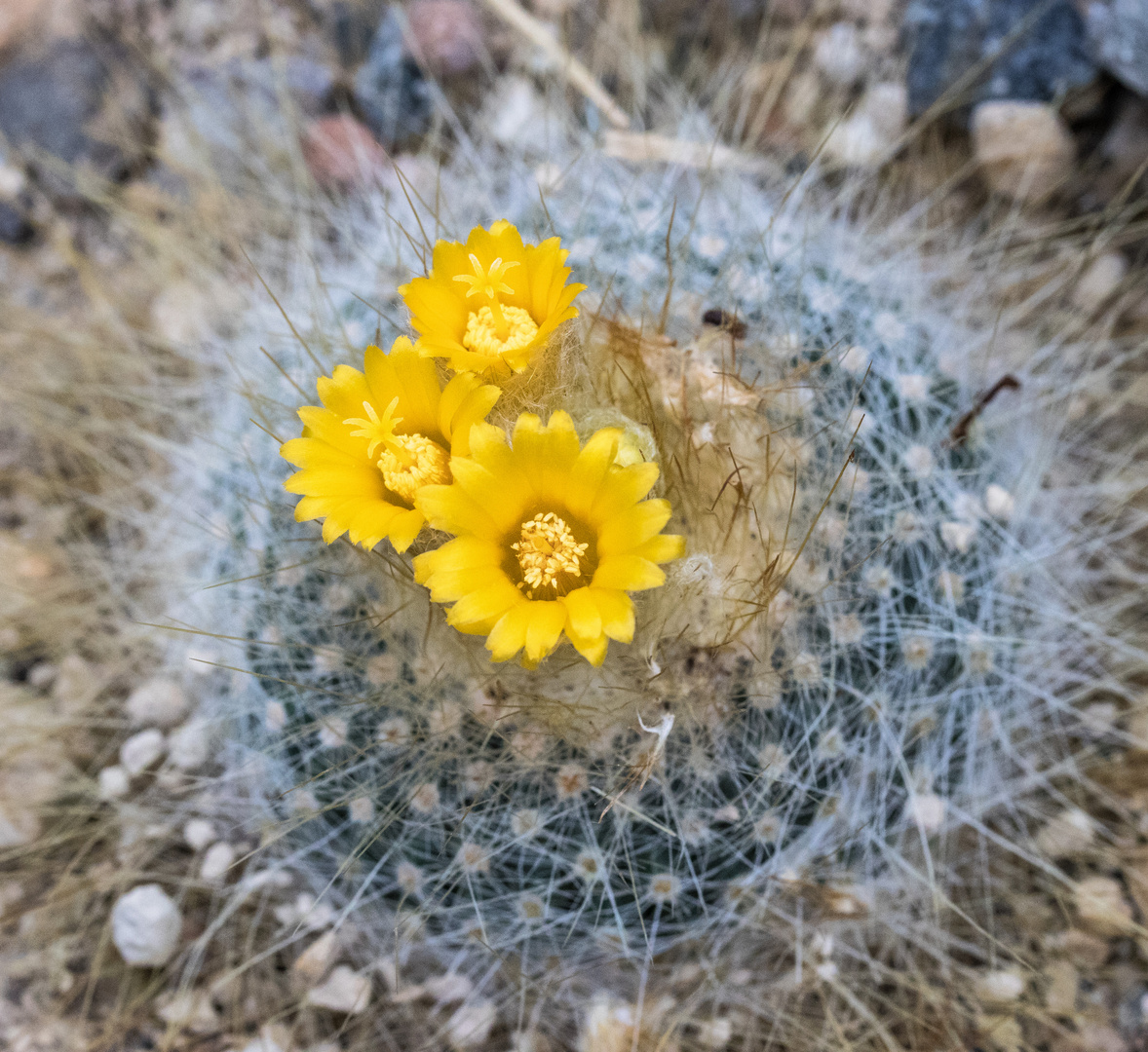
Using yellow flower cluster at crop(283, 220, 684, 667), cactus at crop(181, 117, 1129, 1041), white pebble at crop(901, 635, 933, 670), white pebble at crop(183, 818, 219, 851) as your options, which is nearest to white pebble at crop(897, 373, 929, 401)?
cactus at crop(181, 117, 1129, 1041)

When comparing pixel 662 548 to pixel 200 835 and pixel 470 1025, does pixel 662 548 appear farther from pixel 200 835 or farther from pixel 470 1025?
pixel 200 835

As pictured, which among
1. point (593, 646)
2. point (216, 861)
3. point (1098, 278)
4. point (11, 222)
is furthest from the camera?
point (11, 222)

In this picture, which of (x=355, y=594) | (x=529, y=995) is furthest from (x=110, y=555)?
(x=529, y=995)

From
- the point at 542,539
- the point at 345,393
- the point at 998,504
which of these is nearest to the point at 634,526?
the point at 542,539

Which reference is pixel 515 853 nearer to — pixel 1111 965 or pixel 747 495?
pixel 747 495

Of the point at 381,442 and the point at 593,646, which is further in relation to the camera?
the point at 381,442

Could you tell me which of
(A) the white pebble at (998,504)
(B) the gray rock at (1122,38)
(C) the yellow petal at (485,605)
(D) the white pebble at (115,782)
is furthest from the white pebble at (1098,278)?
(D) the white pebble at (115,782)

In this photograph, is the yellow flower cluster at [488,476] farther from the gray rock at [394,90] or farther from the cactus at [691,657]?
the gray rock at [394,90]
